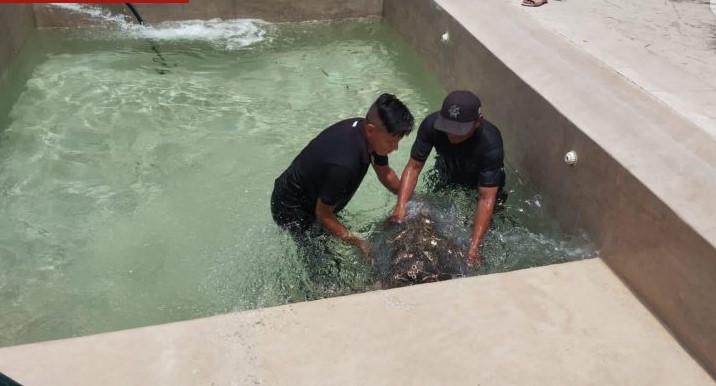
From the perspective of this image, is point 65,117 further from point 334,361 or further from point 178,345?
point 334,361

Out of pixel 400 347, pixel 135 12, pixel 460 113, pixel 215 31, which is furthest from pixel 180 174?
pixel 135 12

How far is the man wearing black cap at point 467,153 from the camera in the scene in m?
3.62

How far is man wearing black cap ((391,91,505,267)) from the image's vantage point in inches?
142

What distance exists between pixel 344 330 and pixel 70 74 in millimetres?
5717

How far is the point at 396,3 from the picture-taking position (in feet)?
27.0

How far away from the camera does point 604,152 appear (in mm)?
3541

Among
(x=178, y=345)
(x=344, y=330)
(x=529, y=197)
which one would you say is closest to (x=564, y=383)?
(x=344, y=330)

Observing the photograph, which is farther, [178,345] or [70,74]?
[70,74]

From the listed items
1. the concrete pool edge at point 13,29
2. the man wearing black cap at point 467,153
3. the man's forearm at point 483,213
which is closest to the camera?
the man wearing black cap at point 467,153

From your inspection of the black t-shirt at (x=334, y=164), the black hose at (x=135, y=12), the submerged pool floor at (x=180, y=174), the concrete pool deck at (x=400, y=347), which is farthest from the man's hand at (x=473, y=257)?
the black hose at (x=135, y=12)

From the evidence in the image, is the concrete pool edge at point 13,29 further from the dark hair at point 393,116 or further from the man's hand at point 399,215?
the dark hair at point 393,116

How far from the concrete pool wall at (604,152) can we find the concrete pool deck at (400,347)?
0.68 ft

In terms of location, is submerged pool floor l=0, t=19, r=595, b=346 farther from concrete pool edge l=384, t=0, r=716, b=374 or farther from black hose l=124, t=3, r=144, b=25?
concrete pool edge l=384, t=0, r=716, b=374

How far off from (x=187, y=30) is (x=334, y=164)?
602cm
